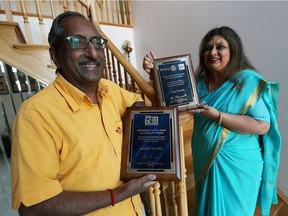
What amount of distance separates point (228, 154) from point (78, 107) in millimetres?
750

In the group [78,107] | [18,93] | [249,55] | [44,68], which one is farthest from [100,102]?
[249,55]

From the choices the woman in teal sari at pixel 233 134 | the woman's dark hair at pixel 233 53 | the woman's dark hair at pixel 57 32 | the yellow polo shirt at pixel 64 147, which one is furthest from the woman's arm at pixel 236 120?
the woman's dark hair at pixel 57 32

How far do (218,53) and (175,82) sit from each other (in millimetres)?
316

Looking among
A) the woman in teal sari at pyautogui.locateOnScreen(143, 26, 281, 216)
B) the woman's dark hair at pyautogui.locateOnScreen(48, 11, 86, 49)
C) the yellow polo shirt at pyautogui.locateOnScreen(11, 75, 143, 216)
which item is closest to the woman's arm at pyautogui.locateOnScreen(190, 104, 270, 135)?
the woman in teal sari at pyautogui.locateOnScreen(143, 26, 281, 216)

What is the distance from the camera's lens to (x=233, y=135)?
0.93 metres

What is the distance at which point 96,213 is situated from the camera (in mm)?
578

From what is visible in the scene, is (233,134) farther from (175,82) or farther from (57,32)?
(57,32)

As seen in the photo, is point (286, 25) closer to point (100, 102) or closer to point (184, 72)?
point (184, 72)

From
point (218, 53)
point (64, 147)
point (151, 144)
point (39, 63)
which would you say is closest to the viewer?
point (64, 147)


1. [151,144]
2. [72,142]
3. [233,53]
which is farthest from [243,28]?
[72,142]

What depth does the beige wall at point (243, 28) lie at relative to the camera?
143 centimetres

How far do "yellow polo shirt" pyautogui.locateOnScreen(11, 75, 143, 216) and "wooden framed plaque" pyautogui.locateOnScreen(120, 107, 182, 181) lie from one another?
0.12 feet

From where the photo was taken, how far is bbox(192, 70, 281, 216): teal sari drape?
35.4 inches

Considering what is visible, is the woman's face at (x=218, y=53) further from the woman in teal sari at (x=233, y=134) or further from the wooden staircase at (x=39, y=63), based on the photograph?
the wooden staircase at (x=39, y=63)
